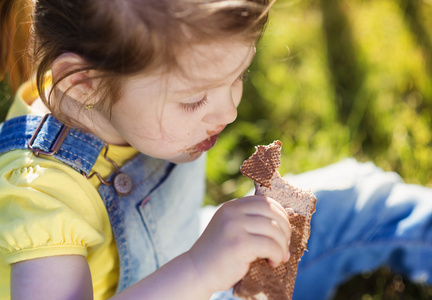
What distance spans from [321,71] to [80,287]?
126 cm

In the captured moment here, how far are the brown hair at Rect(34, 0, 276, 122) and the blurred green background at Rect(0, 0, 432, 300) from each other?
0.73 m

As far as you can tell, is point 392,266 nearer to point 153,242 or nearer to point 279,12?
point 153,242

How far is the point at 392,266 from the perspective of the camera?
4.23ft

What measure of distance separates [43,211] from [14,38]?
0.50m

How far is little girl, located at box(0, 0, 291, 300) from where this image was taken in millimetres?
744

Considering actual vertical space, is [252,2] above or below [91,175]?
above

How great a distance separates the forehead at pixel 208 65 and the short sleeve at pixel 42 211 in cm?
24

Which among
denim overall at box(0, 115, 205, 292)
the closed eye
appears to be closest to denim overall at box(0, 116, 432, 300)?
denim overall at box(0, 115, 205, 292)

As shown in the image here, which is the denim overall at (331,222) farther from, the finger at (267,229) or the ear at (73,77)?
the finger at (267,229)

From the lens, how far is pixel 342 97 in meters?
1.80

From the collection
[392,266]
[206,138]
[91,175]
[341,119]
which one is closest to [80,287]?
[91,175]

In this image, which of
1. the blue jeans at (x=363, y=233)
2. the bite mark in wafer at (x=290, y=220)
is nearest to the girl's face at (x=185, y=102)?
the bite mark in wafer at (x=290, y=220)

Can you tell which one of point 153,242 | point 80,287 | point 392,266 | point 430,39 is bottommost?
point 392,266

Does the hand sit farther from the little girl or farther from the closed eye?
the closed eye
